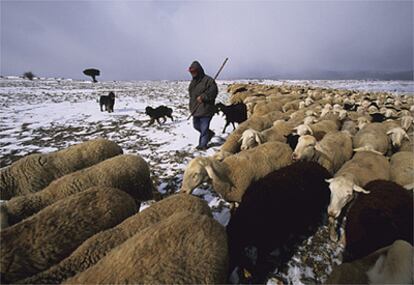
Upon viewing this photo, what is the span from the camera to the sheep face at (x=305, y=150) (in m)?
4.40

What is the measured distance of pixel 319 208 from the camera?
3740 mm

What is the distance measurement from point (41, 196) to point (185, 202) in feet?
6.88

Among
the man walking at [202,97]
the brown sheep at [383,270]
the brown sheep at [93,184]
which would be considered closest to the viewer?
the brown sheep at [383,270]

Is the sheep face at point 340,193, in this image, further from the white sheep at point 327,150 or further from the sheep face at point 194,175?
the sheep face at point 194,175

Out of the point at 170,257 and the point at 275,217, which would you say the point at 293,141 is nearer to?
the point at 275,217

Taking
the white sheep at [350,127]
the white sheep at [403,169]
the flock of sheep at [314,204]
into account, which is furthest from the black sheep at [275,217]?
the white sheep at [350,127]

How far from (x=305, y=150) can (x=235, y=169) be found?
1.43 meters

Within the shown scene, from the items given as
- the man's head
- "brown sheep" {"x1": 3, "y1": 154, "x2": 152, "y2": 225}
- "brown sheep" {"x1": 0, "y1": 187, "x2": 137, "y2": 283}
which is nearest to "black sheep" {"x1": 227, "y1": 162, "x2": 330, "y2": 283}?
"brown sheep" {"x1": 0, "y1": 187, "x2": 137, "y2": 283}

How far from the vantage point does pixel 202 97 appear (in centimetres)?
682

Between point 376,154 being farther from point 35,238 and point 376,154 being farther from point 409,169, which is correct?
point 35,238

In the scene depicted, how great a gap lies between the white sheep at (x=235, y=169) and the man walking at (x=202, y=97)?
2.70 m

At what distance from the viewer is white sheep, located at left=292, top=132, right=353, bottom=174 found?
14.6ft

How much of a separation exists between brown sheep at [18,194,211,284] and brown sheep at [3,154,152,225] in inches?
50.3

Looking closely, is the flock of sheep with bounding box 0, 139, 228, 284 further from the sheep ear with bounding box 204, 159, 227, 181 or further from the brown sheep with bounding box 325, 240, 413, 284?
the brown sheep with bounding box 325, 240, 413, 284
